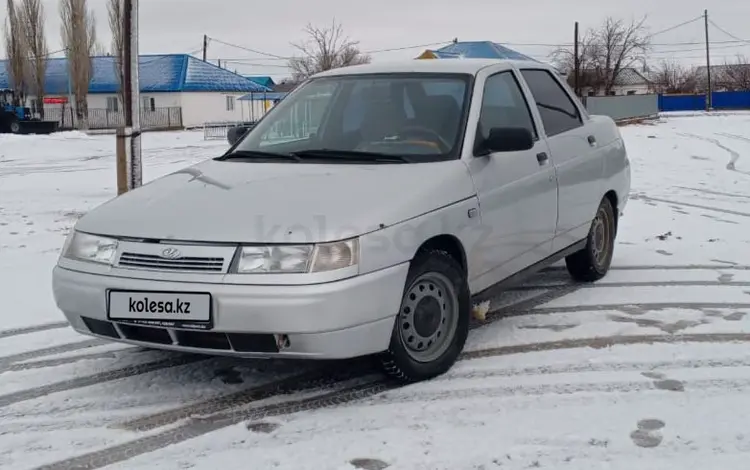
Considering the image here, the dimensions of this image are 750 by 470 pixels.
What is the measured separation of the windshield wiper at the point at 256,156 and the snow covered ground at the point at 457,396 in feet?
3.81

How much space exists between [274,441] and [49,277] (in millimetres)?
3982

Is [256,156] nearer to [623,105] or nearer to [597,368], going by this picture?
[597,368]

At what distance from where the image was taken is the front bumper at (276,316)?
12.1 feet

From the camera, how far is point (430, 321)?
4.34 meters

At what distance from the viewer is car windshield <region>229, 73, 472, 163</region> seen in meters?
4.80

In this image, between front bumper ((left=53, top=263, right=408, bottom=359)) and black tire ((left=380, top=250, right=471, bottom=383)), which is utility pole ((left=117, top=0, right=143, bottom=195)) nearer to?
front bumper ((left=53, top=263, right=408, bottom=359))

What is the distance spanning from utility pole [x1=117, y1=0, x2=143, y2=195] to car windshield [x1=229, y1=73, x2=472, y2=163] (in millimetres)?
3674

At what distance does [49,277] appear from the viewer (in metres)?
6.91

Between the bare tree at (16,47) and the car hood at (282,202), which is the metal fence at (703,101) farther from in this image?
the car hood at (282,202)

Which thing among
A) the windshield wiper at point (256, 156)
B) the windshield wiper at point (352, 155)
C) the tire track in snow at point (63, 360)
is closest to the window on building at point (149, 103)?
the windshield wiper at point (256, 156)

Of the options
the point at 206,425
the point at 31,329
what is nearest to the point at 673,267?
the point at 206,425

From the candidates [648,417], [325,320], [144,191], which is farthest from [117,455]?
[648,417]

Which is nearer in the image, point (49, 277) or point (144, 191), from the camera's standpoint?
point (144, 191)

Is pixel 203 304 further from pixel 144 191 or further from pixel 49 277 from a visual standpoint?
pixel 49 277
